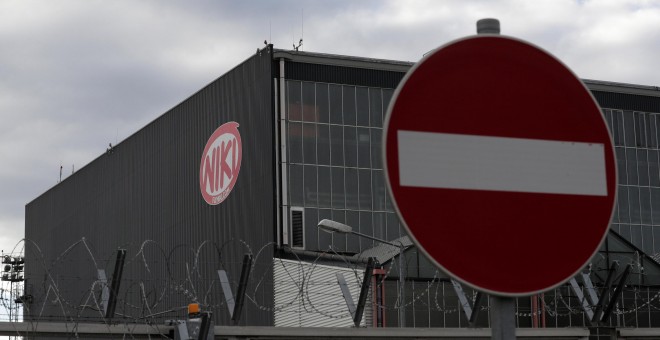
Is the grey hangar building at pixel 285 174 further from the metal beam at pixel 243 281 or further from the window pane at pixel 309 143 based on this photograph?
the metal beam at pixel 243 281

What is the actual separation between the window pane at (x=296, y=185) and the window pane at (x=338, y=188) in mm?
1726

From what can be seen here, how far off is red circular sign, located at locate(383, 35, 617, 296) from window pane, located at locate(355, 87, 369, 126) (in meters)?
50.5

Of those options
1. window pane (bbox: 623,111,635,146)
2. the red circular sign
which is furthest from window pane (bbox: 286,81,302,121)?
the red circular sign

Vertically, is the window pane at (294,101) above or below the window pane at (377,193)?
Answer: above

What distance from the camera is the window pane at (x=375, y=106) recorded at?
2159 inches

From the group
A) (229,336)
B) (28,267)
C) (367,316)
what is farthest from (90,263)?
(229,336)

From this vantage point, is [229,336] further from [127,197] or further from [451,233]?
[127,197]

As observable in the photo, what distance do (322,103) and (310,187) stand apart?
401 cm

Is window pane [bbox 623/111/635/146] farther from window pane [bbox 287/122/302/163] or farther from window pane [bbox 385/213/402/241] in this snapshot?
window pane [bbox 287/122/302/163]

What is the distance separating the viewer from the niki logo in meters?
55.0

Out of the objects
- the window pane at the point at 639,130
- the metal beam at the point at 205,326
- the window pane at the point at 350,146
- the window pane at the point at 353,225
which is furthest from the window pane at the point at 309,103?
the metal beam at the point at 205,326

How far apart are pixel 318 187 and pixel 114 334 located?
39.1 metres

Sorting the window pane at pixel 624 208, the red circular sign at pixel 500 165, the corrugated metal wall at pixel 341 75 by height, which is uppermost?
the corrugated metal wall at pixel 341 75

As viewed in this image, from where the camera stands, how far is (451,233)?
11.8 feet
